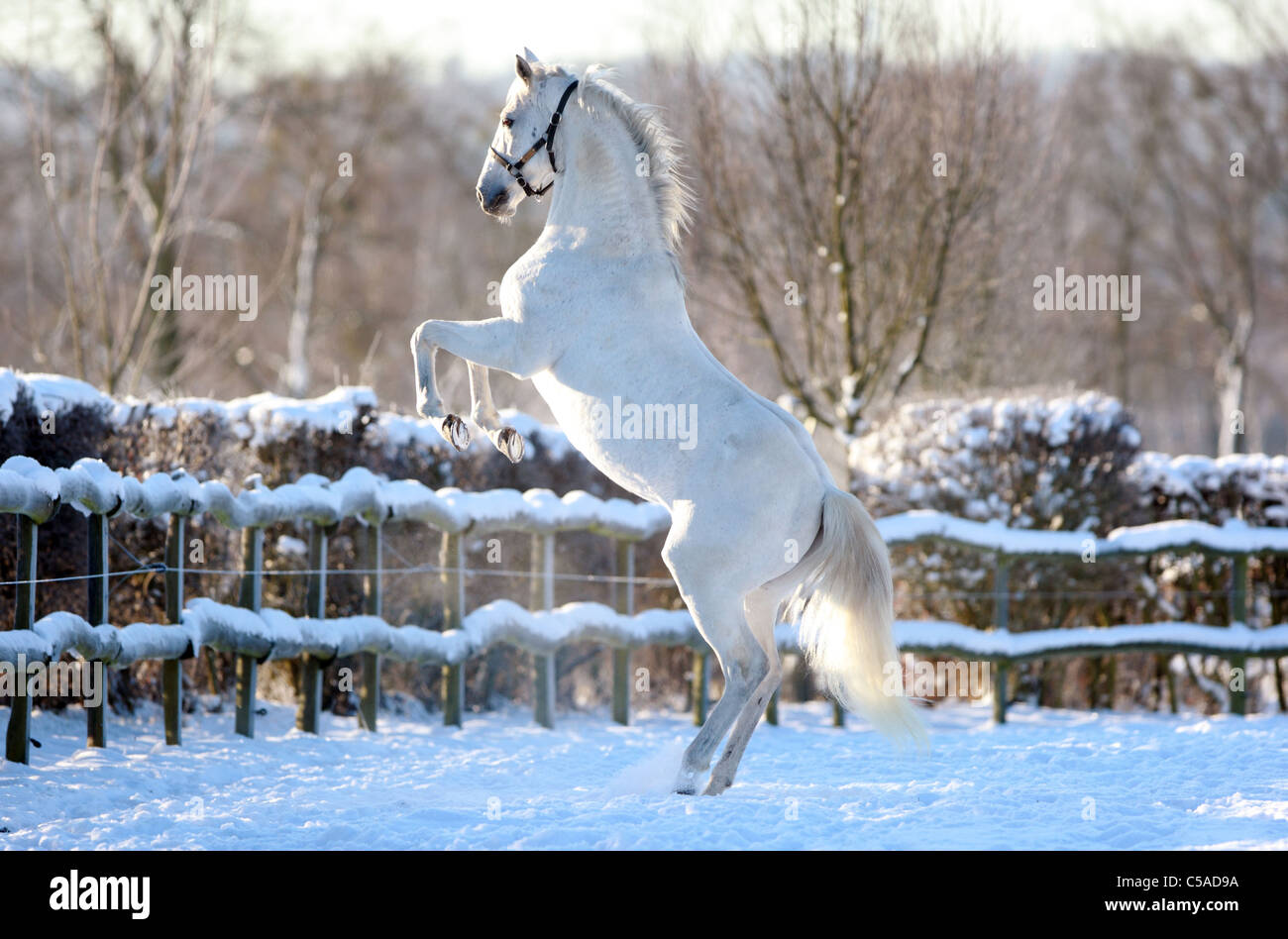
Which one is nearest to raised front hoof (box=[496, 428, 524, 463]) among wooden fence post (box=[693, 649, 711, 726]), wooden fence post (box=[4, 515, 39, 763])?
wooden fence post (box=[4, 515, 39, 763])

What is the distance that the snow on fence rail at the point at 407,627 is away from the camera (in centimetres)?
551

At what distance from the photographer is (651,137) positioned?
535cm

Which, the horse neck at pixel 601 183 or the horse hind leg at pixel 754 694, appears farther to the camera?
the horse neck at pixel 601 183

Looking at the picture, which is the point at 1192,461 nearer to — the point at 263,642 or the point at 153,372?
the point at 263,642

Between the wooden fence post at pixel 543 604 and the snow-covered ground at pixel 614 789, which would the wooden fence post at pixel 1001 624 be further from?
the wooden fence post at pixel 543 604

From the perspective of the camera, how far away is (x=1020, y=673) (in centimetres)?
944

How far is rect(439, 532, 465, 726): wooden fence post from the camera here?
7.40 meters

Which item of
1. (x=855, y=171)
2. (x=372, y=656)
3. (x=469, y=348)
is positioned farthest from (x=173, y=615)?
(x=855, y=171)

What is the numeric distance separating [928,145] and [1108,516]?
3016mm

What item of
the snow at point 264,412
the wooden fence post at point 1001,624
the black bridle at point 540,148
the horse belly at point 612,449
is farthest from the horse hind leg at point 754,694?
the wooden fence post at point 1001,624

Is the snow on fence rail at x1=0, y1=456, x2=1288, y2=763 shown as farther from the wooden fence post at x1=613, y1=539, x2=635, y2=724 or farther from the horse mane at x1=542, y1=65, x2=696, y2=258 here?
the horse mane at x1=542, y1=65, x2=696, y2=258

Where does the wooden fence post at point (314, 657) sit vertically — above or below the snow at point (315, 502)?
below

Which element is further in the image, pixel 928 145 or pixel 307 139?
pixel 307 139
